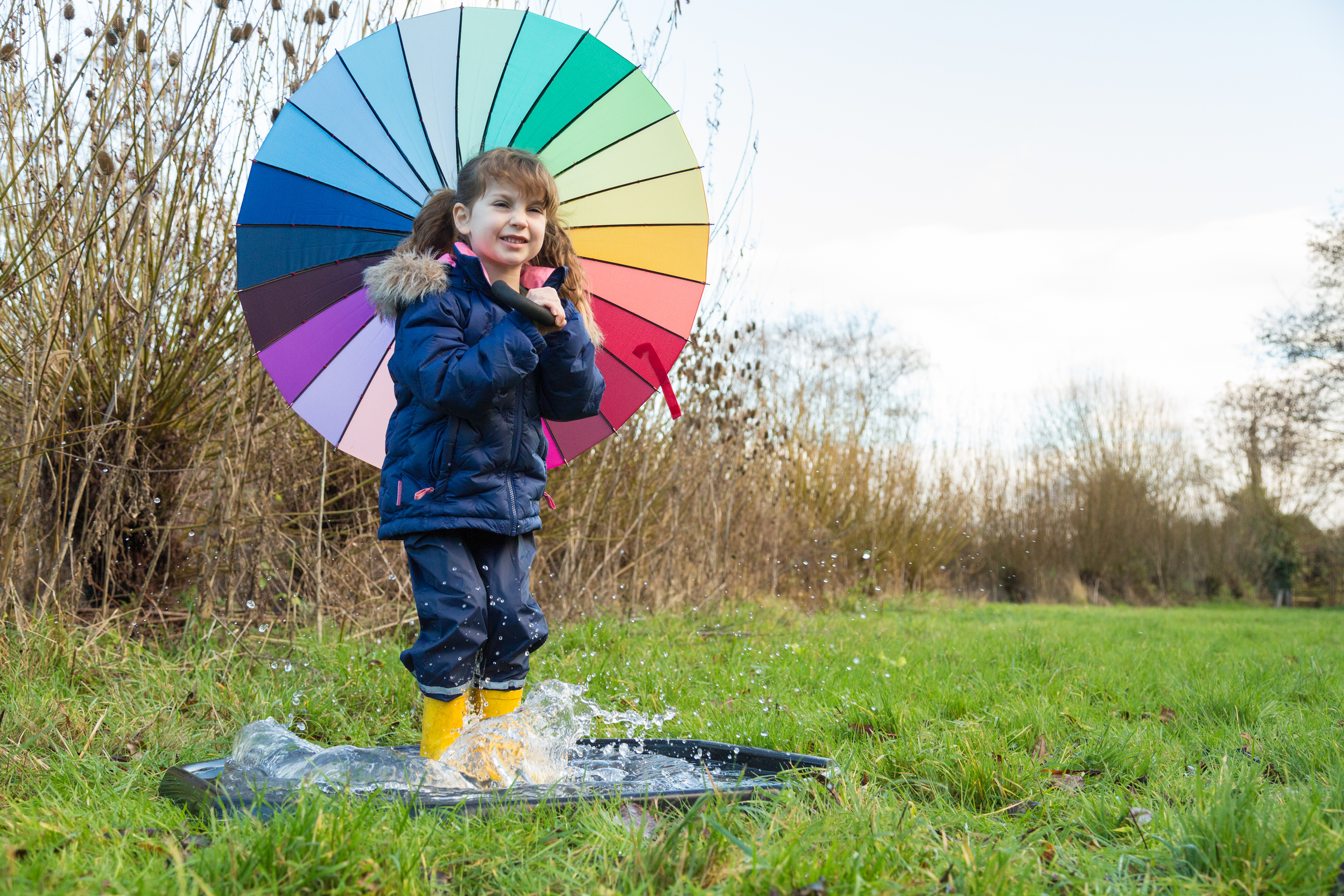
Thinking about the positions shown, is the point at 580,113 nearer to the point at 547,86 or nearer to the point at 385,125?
the point at 547,86

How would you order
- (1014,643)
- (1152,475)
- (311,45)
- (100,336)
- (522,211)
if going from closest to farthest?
(522,211) → (100,336) → (311,45) → (1014,643) → (1152,475)

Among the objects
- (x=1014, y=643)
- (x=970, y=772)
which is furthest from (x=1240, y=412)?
(x=970, y=772)

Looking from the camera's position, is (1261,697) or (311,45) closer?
(1261,697)

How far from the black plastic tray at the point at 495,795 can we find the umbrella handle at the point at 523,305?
3.92ft

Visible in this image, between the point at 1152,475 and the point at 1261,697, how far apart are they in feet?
45.8

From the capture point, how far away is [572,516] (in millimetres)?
5645

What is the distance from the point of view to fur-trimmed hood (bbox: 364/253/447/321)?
2410mm

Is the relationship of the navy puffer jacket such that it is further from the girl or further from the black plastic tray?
the black plastic tray

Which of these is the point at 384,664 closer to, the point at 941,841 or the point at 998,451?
the point at 941,841

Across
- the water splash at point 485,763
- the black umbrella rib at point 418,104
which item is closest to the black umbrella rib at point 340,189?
the black umbrella rib at point 418,104

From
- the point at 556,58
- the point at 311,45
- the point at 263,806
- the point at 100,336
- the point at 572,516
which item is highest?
the point at 311,45

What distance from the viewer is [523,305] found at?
7.72ft

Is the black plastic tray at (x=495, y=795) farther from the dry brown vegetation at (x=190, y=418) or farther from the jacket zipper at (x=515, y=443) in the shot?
the dry brown vegetation at (x=190, y=418)

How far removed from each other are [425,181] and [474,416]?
0.83 m
